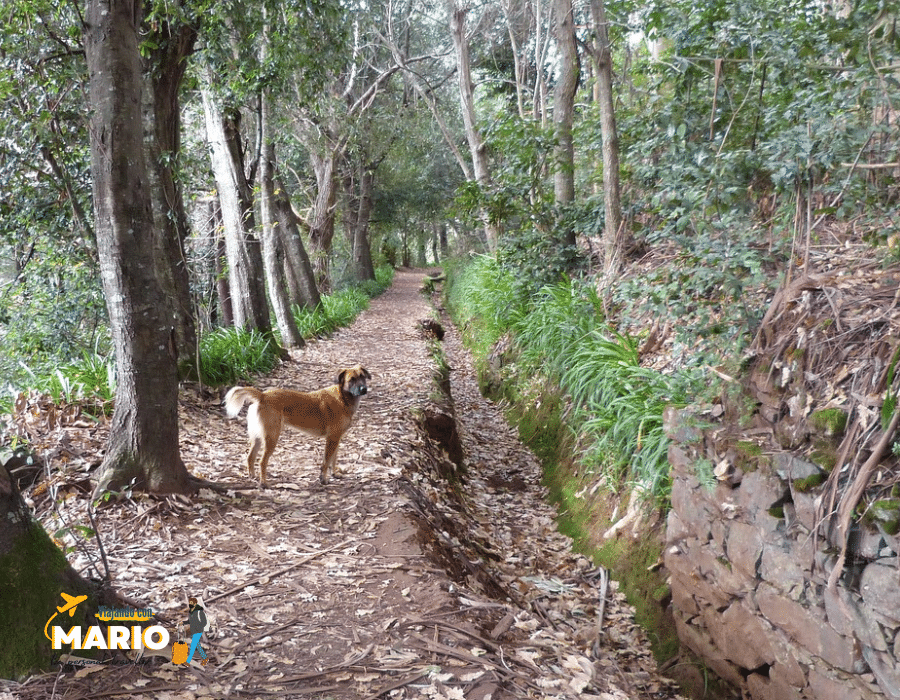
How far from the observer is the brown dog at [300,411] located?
496 cm

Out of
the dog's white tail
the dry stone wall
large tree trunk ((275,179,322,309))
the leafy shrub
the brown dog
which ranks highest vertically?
large tree trunk ((275,179,322,309))

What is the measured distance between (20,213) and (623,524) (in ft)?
26.5

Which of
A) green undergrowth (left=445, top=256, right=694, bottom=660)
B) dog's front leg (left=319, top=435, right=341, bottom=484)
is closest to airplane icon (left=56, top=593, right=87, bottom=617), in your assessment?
A: dog's front leg (left=319, top=435, right=341, bottom=484)

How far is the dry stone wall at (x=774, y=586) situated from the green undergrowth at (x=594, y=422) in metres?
0.36

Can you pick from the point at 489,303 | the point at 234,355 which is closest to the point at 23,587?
the point at 234,355

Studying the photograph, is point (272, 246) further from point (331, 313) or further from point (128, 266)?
point (128, 266)

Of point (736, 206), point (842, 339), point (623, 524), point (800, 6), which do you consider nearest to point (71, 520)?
point (623, 524)

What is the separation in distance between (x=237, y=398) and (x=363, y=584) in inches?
72.0

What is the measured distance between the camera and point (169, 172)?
7188mm

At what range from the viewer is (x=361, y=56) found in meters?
16.6

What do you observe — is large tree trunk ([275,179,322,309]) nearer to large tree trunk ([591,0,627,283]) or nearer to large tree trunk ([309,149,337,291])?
large tree trunk ([309,149,337,291])

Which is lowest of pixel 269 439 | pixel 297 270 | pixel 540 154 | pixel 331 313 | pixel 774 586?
pixel 774 586

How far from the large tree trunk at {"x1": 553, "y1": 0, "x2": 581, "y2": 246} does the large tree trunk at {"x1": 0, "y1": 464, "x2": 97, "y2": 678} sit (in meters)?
8.71

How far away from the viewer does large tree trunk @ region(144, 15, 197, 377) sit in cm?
682
